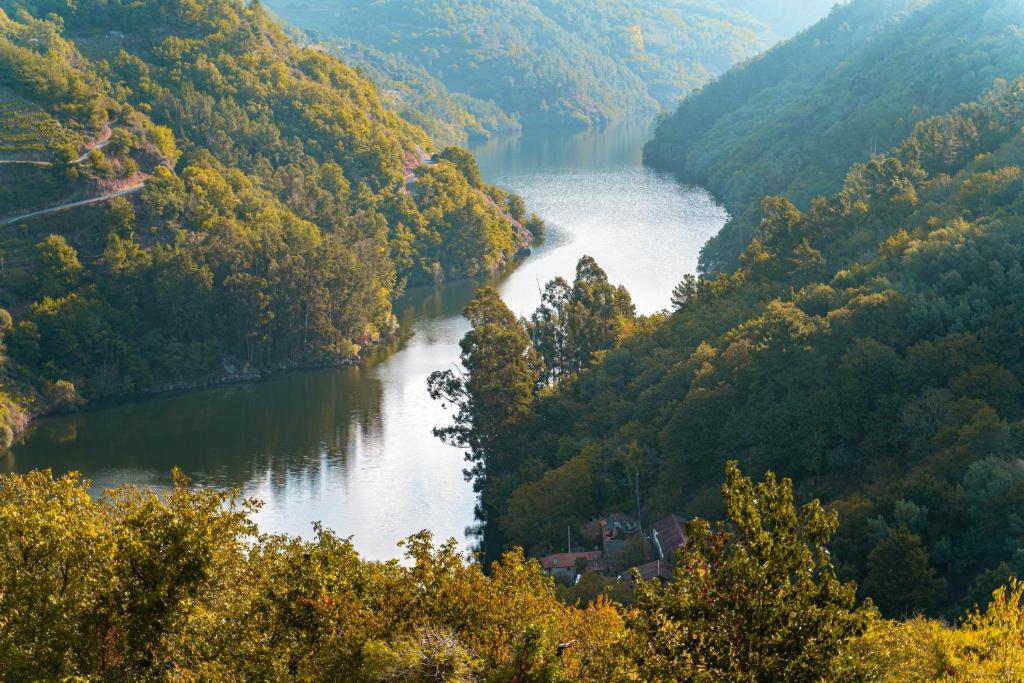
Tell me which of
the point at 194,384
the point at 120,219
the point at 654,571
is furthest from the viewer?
the point at 120,219

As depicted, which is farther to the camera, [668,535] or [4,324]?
[4,324]

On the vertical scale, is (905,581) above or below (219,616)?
below

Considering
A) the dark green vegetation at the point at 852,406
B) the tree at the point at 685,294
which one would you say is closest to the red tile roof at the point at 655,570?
the dark green vegetation at the point at 852,406

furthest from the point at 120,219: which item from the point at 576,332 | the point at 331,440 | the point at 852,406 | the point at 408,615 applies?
the point at 408,615

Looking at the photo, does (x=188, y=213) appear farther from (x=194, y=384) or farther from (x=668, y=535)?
(x=668, y=535)

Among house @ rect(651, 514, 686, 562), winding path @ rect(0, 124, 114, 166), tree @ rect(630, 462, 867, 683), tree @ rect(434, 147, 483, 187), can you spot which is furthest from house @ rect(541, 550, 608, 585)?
tree @ rect(434, 147, 483, 187)

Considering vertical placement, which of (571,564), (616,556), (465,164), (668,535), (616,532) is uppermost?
(465,164)

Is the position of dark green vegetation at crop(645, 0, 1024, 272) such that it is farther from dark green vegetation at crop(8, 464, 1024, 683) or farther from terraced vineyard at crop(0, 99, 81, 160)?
dark green vegetation at crop(8, 464, 1024, 683)

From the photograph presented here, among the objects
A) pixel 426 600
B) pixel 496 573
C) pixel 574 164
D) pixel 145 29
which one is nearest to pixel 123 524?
pixel 426 600
